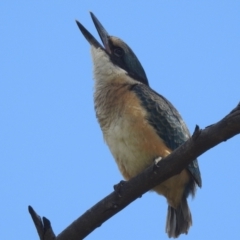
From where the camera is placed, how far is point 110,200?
4.67 metres

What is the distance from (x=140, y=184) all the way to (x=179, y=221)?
195 cm

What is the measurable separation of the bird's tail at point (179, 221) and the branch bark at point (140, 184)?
1.76m

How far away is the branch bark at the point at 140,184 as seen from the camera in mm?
4039

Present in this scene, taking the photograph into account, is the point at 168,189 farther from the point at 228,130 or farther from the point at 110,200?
the point at 228,130

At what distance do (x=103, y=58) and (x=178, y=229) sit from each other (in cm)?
226

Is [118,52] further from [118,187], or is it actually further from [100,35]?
[118,187]

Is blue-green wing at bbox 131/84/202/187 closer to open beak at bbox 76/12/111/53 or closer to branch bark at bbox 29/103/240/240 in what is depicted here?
open beak at bbox 76/12/111/53

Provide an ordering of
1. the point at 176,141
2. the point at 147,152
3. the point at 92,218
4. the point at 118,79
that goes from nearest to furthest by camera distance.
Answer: the point at 92,218 → the point at 147,152 → the point at 176,141 → the point at 118,79

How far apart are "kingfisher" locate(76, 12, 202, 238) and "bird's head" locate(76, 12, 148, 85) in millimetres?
13

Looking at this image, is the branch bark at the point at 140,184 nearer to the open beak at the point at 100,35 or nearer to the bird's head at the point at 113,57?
the bird's head at the point at 113,57

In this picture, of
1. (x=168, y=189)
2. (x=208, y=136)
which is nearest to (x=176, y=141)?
(x=168, y=189)

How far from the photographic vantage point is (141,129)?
593 centimetres

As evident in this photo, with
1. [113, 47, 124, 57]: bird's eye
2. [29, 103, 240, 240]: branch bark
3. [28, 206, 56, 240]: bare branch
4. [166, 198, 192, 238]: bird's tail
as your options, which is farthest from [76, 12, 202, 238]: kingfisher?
[28, 206, 56, 240]: bare branch

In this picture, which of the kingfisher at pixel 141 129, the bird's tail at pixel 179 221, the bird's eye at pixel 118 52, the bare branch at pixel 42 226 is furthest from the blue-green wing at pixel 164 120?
the bare branch at pixel 42 226
